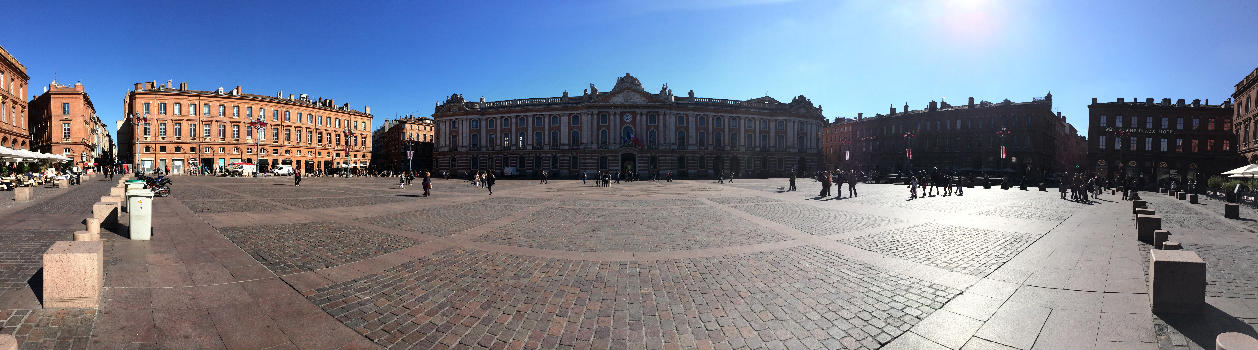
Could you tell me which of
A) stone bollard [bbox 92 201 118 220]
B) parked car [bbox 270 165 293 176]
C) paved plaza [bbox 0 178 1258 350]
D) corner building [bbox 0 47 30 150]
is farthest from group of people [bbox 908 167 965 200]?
corner building [bbox 0 47 30 150]

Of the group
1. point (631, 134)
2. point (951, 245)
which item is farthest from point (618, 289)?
point (631, 134)

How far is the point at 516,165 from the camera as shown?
5856cm

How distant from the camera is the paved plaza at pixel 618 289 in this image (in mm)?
3609

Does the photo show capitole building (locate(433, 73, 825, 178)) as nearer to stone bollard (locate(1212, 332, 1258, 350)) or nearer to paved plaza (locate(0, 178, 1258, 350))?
paved plaza (locate(0, 178, 1258, 350))

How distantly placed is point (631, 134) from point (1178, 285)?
52.8 metres

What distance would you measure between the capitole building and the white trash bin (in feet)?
154

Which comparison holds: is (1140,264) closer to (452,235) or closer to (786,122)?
(452,235)

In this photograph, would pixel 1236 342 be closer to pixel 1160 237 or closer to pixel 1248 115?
pixel 1160 237

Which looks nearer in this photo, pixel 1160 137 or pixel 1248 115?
pixel 1248 115

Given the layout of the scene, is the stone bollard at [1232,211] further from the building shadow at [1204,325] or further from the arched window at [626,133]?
the arched window at [626,133]

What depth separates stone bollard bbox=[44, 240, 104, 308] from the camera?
156 inches

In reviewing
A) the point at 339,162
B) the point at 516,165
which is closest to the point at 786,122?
the point at 516,165

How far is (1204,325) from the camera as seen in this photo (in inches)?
155

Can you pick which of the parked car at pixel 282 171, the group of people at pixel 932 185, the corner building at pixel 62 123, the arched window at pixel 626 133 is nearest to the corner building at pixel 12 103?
the corner building at pixel 62 123
